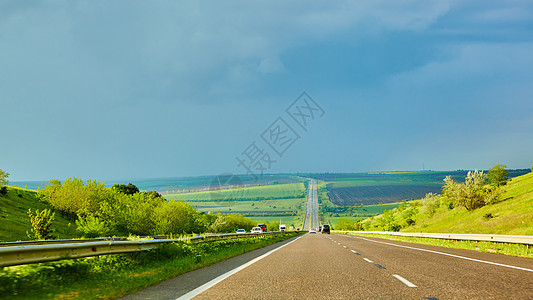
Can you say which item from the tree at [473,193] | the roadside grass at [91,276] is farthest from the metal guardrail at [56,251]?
the tree at [473,193]

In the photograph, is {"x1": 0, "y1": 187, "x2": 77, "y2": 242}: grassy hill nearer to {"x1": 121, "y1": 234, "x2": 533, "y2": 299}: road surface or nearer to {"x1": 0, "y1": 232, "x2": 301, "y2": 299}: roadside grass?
{"x1": 0, "y1": 232, "x2": 301, "y2": 299}: roadside grass

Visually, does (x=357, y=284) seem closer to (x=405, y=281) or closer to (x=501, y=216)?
(x=405, y=281)

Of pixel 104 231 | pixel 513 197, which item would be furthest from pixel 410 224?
pixel 104 231

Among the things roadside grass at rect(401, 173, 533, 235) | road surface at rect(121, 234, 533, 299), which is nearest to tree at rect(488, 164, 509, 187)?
roadside grass at rect(401, 173, 533, 235)

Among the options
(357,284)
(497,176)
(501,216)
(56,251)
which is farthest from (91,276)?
(497,176)

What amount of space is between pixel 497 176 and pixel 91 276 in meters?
78.4

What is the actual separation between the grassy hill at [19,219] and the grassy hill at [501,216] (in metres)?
62.4

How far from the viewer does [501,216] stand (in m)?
44.9

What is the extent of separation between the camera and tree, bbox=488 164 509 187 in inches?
2781

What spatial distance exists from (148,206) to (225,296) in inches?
2848

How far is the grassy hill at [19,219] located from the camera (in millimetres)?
65500

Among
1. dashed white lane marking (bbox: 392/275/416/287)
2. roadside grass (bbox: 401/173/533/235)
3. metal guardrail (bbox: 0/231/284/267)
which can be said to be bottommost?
roadside grass (bbox: 401/173/533/235)

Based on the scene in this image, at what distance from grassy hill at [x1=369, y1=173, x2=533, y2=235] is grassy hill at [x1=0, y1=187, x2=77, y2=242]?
62380 mm

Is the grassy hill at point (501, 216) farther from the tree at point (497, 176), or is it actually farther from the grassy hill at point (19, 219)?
the grassy hill at point (19, 219)
